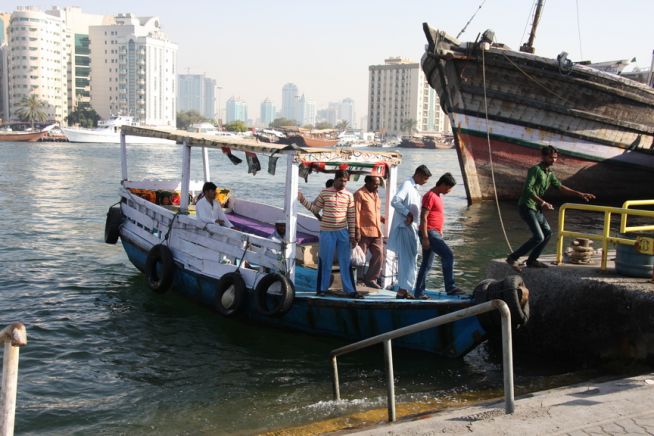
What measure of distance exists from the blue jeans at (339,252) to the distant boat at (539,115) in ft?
46.5

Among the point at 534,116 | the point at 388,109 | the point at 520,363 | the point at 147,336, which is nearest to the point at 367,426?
the point at 520,363

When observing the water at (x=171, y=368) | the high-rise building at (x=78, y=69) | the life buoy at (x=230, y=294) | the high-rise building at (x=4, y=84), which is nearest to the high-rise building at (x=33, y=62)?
the high-rise building at (x=4, y=84)

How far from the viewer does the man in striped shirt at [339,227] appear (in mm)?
8258

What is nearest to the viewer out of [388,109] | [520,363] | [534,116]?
[520,363]

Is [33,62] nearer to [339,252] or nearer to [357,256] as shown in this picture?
[357,256]

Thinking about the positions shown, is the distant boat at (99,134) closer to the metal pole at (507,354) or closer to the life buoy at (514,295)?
the life buoy at (514,295)

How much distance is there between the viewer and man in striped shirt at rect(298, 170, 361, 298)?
8258 mm

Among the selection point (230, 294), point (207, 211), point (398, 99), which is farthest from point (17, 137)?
point (398, 99)

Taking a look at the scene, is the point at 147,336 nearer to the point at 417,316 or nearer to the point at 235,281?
the point at 235,281

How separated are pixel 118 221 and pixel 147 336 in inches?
153

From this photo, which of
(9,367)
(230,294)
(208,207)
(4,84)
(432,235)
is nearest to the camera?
(9,367)

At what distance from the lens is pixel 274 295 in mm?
8789

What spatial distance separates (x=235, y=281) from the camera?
362 inches

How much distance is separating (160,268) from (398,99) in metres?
183
